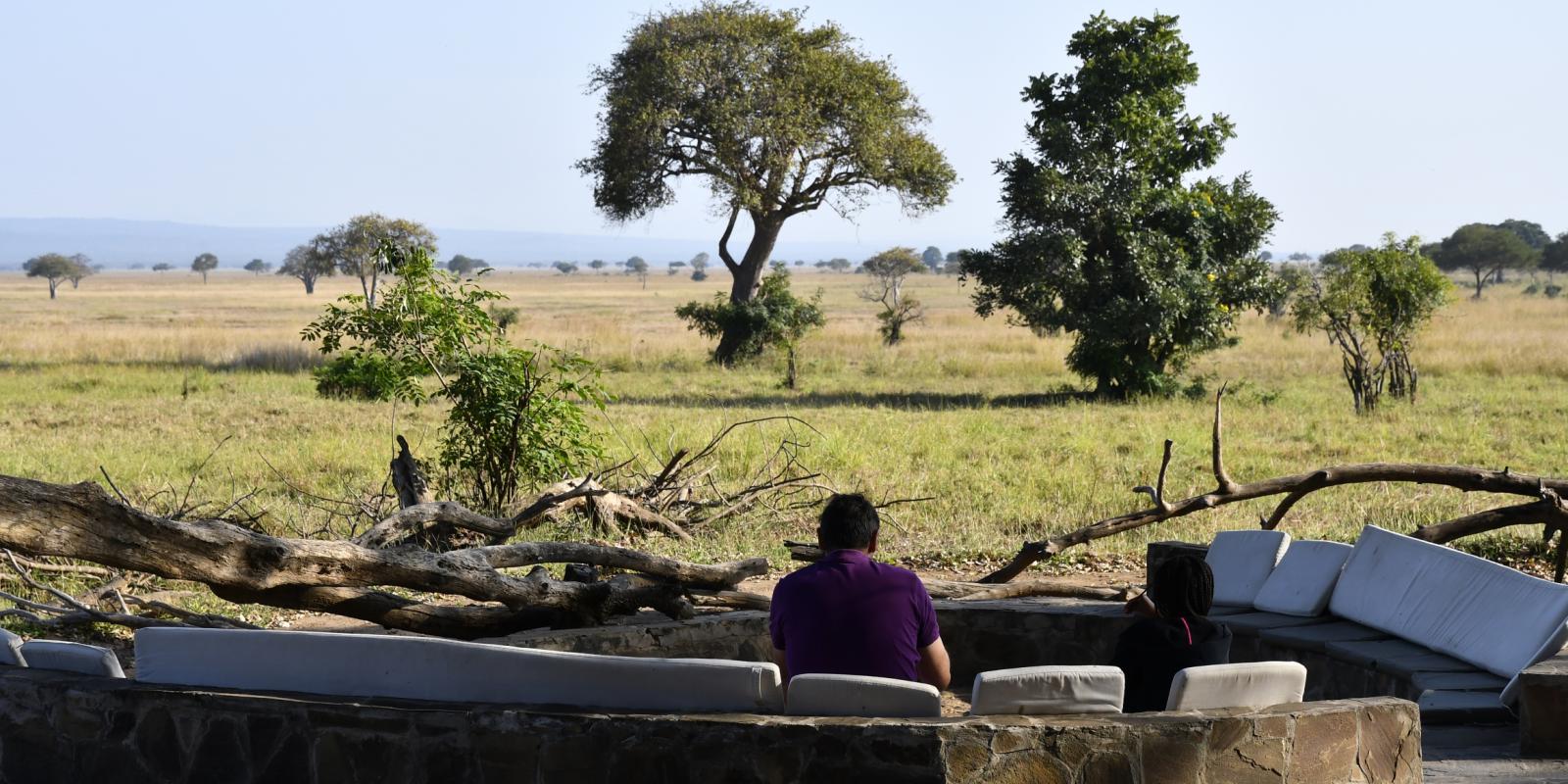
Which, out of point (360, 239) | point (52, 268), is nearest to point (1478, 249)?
point (360, 239)

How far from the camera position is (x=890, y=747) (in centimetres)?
432

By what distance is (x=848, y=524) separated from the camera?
197 inches

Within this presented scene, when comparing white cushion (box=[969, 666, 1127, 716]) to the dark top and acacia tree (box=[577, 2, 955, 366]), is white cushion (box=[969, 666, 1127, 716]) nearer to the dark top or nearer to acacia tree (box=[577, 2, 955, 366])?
the dark top

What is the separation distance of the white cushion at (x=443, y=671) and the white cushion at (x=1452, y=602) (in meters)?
3.00

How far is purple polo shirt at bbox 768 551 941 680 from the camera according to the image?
493 cm

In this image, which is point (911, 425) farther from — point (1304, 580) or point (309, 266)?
point (309, 266)

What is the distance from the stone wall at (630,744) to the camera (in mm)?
4352

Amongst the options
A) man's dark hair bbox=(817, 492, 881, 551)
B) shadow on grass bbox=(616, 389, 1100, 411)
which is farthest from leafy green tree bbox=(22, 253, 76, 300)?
man's dark hair bbox=(817, 492, 881, 551)

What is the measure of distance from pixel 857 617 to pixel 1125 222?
1811cm

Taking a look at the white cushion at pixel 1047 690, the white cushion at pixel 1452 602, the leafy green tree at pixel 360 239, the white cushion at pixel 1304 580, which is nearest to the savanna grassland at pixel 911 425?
the white cushion at pixel 1304 580

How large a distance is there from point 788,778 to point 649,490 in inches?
296

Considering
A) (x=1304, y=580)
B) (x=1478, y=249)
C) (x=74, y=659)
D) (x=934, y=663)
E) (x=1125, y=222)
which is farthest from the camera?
(x=1478, y=249)

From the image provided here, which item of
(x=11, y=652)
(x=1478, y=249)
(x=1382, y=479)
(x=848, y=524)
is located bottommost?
(x=11, y=652)

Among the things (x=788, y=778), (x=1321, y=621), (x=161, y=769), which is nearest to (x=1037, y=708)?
(x=788, y=778)
